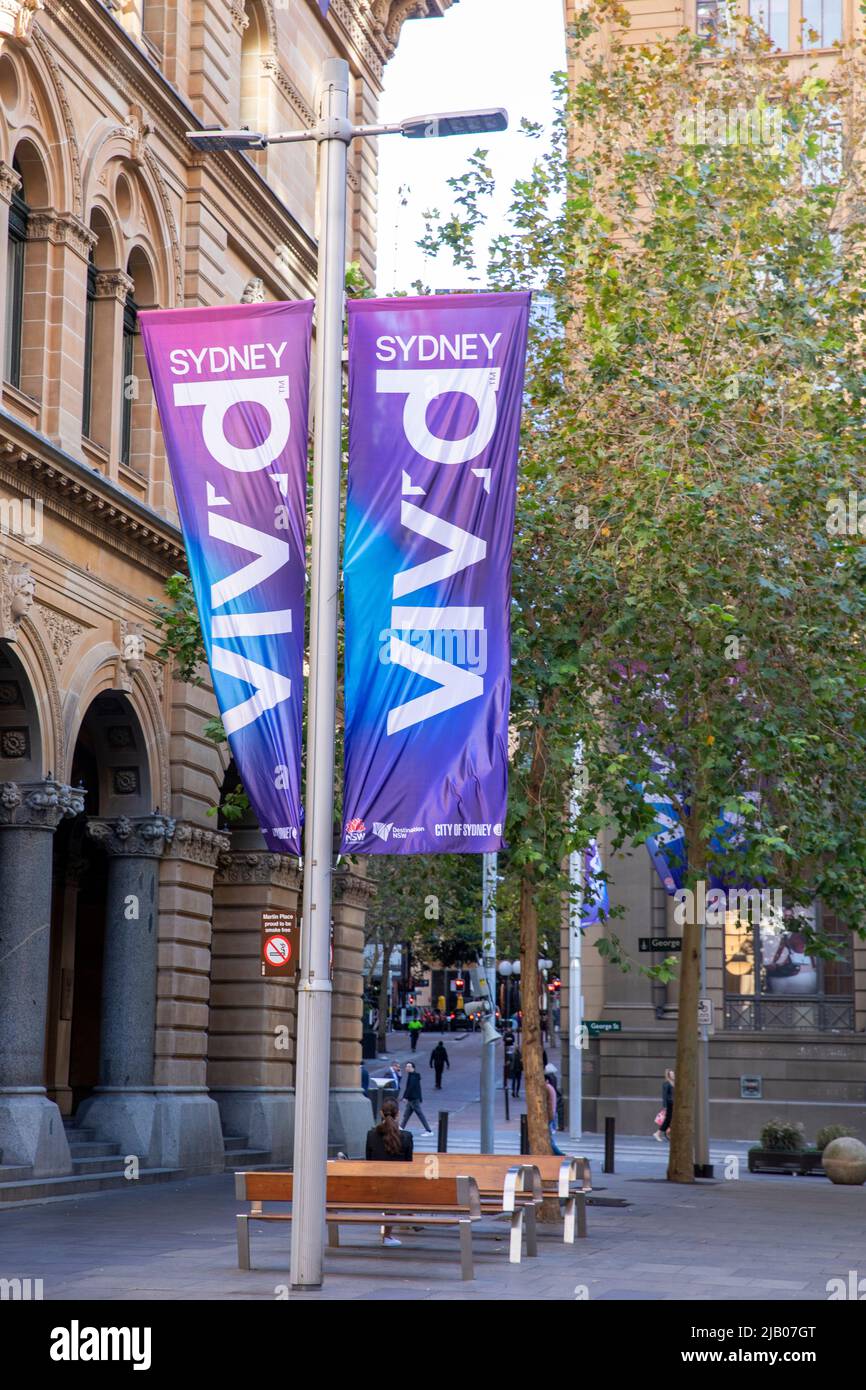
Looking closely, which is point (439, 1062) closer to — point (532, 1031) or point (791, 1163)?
point (791, 1163)

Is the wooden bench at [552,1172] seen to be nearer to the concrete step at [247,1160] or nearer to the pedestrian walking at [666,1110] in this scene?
the concrete step at [247,1160]

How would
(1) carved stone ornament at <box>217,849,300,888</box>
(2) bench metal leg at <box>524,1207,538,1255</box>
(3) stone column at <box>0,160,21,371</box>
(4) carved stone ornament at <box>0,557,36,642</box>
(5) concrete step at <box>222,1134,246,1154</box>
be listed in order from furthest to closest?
(1) carved stone ornament at <box>217,849,300,888</box> → (5) concrete step at <box>222,1134,246,1154</box> → (3) stone column at <box>0,160,21,371</box> → (4) carved stone ornament at <box>0,557,36,642</box> → (2) bench metal leg at <box>524,1207,538,1255</box>

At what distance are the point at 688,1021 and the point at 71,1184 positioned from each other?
9756 mm

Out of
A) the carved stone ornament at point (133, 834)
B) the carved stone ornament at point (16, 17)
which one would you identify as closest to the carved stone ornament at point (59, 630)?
the carved stone ornament at point (133, 834)

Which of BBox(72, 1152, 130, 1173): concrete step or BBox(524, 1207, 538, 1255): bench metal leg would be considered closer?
BBox(524, 1207, 538, 1255): bench metal leg

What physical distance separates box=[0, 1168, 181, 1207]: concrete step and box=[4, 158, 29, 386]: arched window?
378 inches

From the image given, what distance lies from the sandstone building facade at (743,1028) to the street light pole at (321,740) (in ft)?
90.7

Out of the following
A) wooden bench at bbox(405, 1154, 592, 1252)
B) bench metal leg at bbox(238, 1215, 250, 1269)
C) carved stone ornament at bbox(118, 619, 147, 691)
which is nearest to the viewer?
bench metal leg at bbox(238, 1215, 250, 1269)

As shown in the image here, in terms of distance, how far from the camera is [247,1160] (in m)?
27.8

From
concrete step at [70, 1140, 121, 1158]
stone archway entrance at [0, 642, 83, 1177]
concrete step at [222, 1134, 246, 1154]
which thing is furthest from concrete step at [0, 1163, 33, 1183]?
concrete step at [222, 1134, 246, 1154]

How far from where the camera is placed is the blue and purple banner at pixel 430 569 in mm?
12258

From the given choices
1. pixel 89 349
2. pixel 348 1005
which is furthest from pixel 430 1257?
pixel 348 1005

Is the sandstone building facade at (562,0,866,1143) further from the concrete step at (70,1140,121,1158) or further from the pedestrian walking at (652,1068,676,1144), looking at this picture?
the concrete step at (70,1140,121,1158)
